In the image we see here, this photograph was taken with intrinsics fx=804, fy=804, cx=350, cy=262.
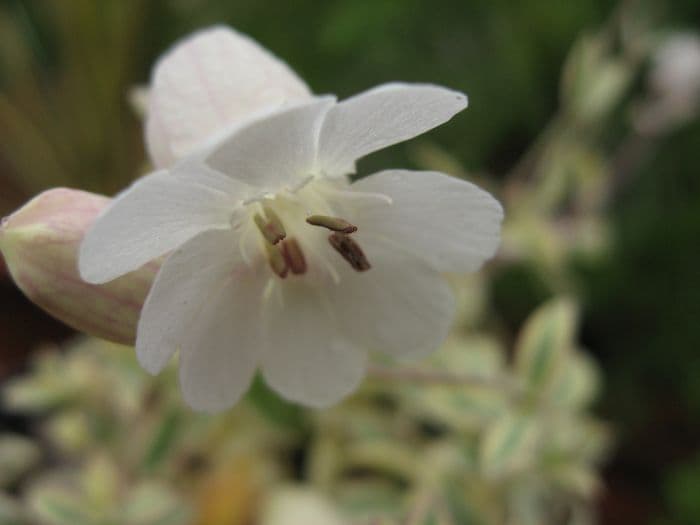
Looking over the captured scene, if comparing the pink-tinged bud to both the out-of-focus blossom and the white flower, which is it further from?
the out-of-focus blossom

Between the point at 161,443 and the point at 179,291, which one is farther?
the point at 161,443

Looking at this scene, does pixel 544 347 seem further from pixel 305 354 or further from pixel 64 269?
pixel 64 269

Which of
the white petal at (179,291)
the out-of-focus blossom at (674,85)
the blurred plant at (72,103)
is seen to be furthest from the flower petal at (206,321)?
the blurred plant at (72,103)

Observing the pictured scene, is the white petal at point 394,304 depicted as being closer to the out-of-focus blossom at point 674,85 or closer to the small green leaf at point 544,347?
the small green leaf at point 544,347

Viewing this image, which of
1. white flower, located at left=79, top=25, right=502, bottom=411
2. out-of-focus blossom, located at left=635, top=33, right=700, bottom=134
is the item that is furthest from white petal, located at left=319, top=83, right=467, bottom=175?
out-of-focus blossom, located at left=635, top=33, right=700, bottom=134

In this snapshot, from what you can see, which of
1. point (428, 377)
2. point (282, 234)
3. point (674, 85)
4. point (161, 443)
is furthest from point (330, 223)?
point (674, 85)

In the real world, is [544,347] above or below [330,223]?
below
